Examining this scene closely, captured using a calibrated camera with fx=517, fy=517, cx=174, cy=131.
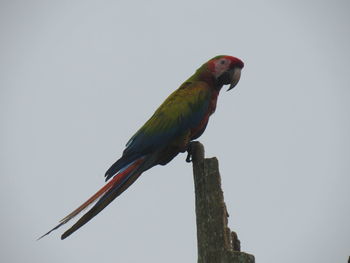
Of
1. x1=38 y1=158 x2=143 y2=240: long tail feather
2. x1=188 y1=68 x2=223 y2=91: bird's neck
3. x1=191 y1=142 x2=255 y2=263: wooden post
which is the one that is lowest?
x1=191 y1=142 x2=255 y2=263: wooden post

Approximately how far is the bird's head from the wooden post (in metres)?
2.10

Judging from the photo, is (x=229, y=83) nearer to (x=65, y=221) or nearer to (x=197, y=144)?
(x=197, y=144)

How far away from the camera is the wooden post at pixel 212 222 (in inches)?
111

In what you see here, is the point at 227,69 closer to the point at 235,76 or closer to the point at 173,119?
the point at 235,76

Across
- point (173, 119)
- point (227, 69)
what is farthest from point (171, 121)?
point (227, 69)

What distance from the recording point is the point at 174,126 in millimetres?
4625

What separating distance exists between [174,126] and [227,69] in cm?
102

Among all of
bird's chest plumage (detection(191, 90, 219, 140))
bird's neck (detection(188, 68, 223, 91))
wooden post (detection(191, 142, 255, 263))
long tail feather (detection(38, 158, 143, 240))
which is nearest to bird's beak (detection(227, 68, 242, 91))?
bird's neck (detection(188, 68, 223, 91))

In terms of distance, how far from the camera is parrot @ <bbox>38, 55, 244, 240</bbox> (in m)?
4.16

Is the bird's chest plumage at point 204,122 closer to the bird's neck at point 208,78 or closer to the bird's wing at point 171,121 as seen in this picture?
the bird's wing at point 171,121

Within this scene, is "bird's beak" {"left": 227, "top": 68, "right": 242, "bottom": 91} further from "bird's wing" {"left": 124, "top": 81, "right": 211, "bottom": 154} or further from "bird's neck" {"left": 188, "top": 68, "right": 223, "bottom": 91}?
"bird's wing" {"left": 124, "top": 81, "right": 211, "bottom": 154}

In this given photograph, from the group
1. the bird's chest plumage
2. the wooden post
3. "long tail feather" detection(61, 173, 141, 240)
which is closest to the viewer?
the wooden post

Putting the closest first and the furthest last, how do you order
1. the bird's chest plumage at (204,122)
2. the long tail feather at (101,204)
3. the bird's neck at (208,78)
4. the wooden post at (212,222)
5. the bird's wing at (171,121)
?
the wooden post at (212,222)
the long tail feather at (101,204)
the bird's wing at (171,121)
the bird's chest plumage at (204,122)
the bird's neck at (208,78)

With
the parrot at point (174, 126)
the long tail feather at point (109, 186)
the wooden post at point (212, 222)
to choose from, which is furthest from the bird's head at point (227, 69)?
the wooden post at point (212, 222)
